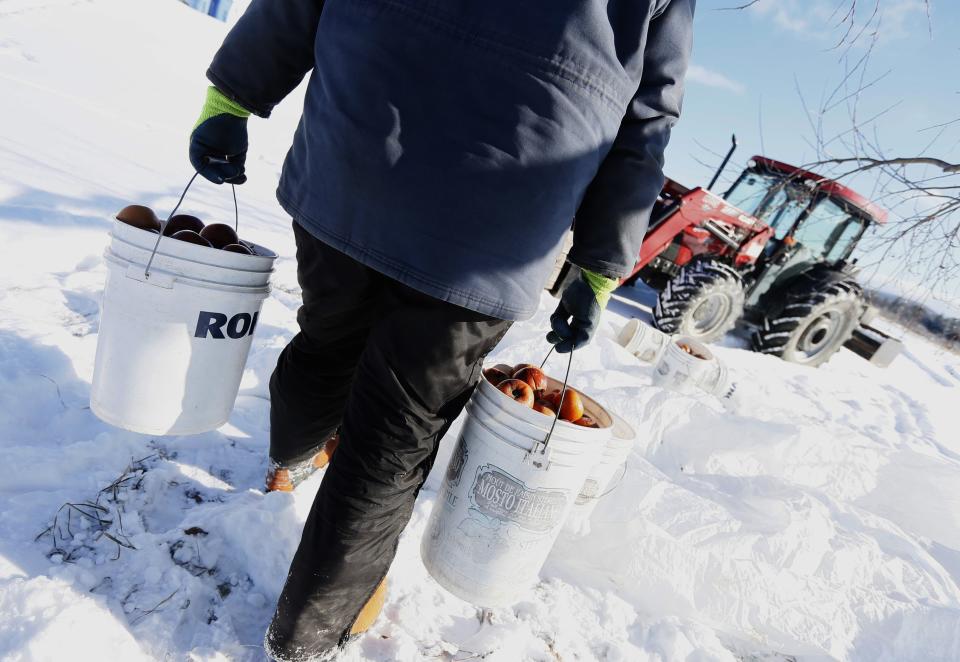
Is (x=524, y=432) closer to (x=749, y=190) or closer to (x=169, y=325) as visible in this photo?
(x=169, y=325)

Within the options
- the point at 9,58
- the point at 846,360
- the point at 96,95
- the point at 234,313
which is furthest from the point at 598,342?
the point at 9,58

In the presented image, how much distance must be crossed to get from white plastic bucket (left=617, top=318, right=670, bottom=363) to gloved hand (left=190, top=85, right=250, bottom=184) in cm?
354

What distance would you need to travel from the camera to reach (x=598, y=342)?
154 inches

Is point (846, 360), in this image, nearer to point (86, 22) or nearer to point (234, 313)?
point (234, 313)

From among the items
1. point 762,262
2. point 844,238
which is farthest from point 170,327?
point 844,238

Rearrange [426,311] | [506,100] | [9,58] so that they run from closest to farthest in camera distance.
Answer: [506,100]
[426,311]
[9,58]

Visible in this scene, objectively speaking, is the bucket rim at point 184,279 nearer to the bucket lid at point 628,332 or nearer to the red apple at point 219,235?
the red apple at point 219,235

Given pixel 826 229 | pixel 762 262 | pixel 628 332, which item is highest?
pixel 826 229

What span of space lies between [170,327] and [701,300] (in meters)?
5.01

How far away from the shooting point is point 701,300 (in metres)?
5.43

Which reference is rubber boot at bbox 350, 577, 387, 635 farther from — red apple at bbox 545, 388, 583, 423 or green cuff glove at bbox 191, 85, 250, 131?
green cuff glove at bbox 191, 85, 250, 131

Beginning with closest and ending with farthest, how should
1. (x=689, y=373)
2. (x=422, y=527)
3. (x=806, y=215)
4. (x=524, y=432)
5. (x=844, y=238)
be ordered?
(x=524, y=432) → (x=422, y=527) → (x=689, y=373) → (x=806, y=215) → (x=844, y=238)

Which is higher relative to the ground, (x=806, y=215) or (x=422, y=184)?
(x=806, y=215)

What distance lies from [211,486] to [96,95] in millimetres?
8198
